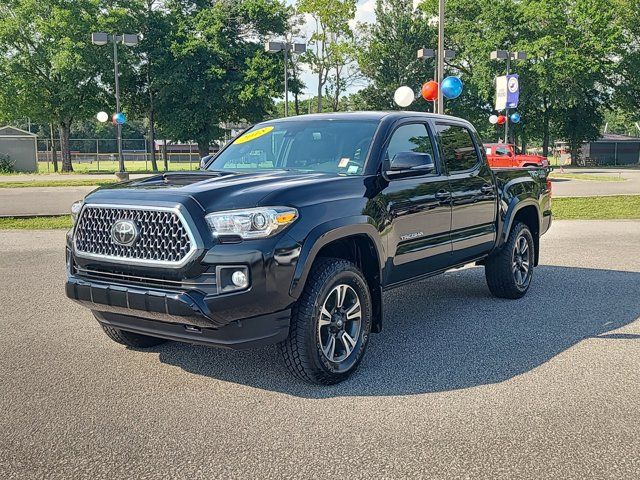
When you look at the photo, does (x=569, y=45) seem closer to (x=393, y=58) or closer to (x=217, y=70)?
(x=393, y=58)

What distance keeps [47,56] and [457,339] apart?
138ft

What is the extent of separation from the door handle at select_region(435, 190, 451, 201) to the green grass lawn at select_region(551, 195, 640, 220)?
392 inches

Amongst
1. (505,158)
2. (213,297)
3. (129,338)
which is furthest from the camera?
(505,158)

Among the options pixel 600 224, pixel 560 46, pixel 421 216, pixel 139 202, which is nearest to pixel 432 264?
pixel 421 216

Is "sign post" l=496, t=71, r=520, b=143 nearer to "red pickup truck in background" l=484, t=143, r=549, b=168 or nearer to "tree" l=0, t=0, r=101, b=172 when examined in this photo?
"red pickup truck in background" l=484, t=143, r=549, b=168

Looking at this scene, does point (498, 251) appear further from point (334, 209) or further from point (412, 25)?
point (412, 25)

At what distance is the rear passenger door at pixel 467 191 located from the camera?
5.78m

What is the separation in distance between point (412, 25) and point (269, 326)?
56.2 m

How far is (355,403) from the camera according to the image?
158 inches

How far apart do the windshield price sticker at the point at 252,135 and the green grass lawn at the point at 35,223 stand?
8.24 metres

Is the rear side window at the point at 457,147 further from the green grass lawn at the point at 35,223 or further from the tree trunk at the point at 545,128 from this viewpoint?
the tree trunk at the point at 545,128

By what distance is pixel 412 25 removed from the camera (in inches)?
2207

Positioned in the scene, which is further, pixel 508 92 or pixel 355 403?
pixel 508 92

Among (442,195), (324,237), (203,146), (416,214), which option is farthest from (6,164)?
(324,237)
